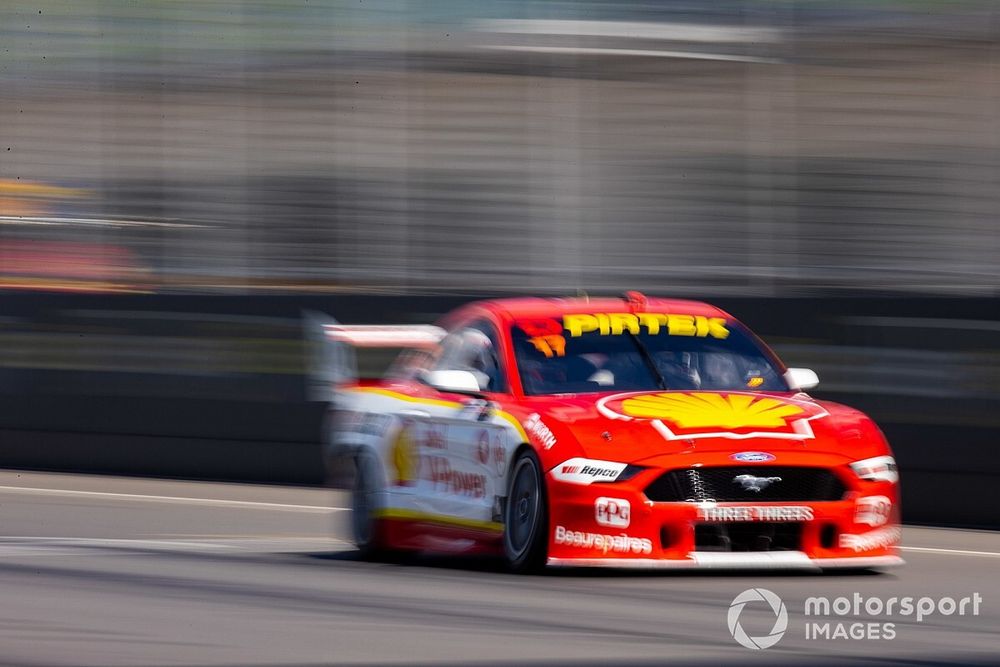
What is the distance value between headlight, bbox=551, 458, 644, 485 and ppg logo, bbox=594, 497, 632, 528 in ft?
0.32

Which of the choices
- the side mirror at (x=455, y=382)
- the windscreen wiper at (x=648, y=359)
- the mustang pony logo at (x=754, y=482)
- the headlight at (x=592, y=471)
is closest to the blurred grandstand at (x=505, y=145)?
the windscreen wiper at (x=648, y=359)

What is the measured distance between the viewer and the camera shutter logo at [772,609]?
800 centimetres

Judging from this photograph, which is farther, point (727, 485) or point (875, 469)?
point (875, 469)

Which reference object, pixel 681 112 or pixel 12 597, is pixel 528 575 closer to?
pixel 12 597

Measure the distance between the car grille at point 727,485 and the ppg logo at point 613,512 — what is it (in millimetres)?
113

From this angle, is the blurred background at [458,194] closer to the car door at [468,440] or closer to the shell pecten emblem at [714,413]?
the shell pecten emblem at [714,413]

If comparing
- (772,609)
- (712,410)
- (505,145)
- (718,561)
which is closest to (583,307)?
(712,410)

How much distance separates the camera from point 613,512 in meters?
9.79

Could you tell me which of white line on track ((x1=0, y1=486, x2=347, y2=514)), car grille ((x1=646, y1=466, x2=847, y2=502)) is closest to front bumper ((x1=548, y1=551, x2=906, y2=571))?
car grille ((x1=646, y1=466, x2=847, y2=502))

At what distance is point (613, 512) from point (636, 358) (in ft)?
4.57

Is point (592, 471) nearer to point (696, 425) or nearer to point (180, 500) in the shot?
point (696, 425)

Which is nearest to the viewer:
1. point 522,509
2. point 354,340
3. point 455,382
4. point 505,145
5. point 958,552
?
point 522,509

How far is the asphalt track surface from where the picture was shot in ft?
25.6

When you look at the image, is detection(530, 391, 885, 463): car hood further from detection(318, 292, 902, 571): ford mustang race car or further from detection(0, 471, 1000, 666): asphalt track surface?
detection(0, 471, 1000, 666): asphalt track surface
